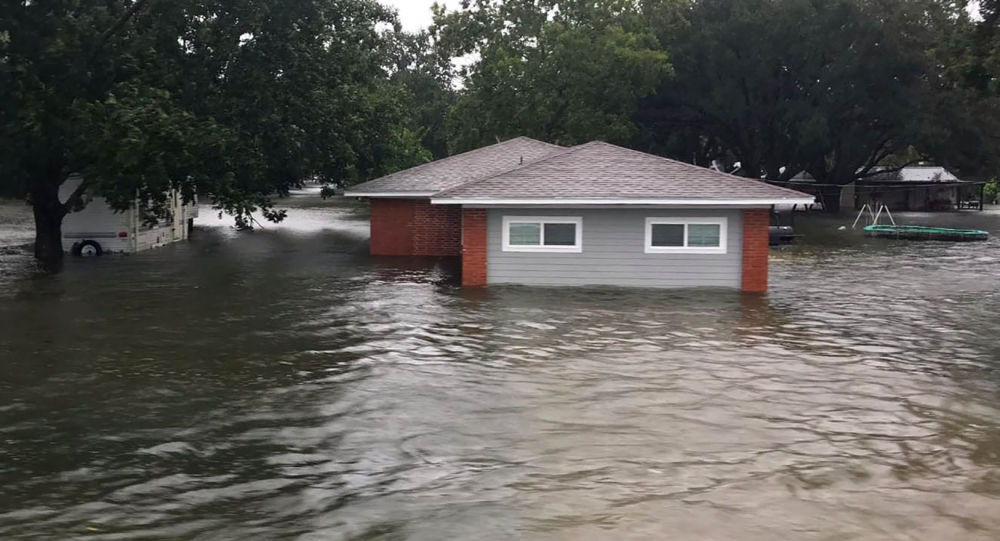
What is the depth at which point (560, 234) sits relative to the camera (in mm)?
25906

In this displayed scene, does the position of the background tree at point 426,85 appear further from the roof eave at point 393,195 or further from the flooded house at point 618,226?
the flooded house at point 618,226

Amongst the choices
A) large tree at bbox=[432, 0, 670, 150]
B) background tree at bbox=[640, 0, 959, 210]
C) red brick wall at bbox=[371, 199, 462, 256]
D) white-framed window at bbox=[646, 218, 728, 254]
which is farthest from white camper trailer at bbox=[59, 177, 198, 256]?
background tree at bbox=[640, 0, 959, 210]

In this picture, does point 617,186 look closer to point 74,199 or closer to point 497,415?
point 497,415

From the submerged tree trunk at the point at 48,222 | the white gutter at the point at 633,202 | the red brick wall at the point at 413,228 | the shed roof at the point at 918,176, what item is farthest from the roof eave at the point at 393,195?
the shed roof at the point at 918,176

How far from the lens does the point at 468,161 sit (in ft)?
122

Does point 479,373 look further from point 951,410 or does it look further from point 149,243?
point 149,243

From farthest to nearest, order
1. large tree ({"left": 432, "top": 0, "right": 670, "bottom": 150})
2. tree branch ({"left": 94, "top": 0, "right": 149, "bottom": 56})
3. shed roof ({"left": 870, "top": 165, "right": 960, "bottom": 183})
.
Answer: shed roof ({"left": 870, "top": 165, "right": 960, "bottom": 183}) < large tree ({"left": 432, "top": 0, "right": 670, "bottom": 150}) < tree branch ({"left": 94, "top": 0, "right": 149, "bottom": 56})

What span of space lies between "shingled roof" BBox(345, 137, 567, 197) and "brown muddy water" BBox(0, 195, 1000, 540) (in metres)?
9.90

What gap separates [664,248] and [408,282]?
767 cm

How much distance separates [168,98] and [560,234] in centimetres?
1287

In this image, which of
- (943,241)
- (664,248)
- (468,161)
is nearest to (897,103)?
(943,241)

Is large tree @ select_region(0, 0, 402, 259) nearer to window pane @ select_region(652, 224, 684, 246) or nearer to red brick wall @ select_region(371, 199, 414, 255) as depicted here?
red brick wall @ select_region(371, 199, 414, 255)

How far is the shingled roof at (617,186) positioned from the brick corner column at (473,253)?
965 millimetres

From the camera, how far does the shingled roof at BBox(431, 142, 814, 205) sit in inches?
963
